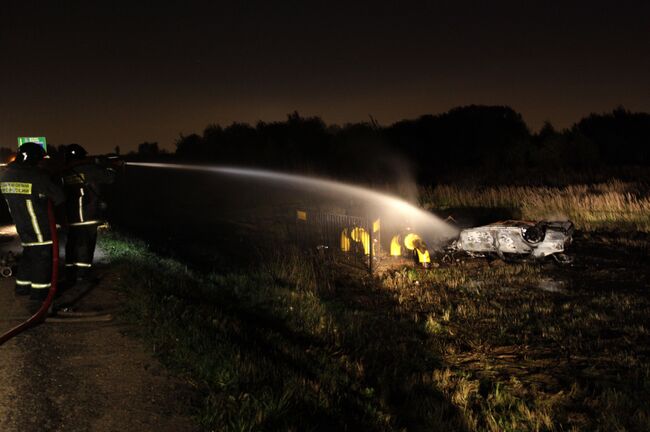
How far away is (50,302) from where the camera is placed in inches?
269

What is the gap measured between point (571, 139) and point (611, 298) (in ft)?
93.4

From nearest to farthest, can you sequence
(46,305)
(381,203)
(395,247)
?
1. (46,305)
2. (395,247)
3. (381,203)

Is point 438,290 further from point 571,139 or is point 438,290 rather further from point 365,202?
point 571,139

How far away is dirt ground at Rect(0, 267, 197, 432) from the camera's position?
4.44m

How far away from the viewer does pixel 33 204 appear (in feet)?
23.4

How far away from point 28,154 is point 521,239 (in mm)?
10022

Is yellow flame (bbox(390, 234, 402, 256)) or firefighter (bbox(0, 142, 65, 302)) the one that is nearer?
firefighter (bbox(0, 142, 65, 302))

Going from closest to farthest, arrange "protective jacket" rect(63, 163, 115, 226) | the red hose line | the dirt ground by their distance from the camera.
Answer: the dirt ground < the red hose line < "protective jacket" rect(63, 163, 115, 226)

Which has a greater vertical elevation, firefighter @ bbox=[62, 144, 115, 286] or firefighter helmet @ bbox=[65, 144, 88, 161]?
firefighter helmet @ bbox=[65, 144, 88, 161]

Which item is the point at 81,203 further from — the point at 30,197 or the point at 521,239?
the point at 521,239

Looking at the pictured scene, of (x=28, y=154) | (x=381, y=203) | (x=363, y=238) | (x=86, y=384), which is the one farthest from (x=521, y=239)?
(x=86, y=384)

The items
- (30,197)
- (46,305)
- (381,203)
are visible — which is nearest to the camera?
(46,305)

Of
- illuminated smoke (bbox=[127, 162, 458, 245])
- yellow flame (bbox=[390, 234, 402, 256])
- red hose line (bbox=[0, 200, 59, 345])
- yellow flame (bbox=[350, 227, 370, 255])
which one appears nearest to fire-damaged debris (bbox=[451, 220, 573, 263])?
illuminated smoke (bbox=[127, 162, 458, 245])

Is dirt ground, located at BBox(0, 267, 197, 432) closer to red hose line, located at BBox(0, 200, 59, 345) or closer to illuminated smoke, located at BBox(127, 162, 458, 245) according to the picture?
red hose line, located at BBox(0, 200, 59, 345)
